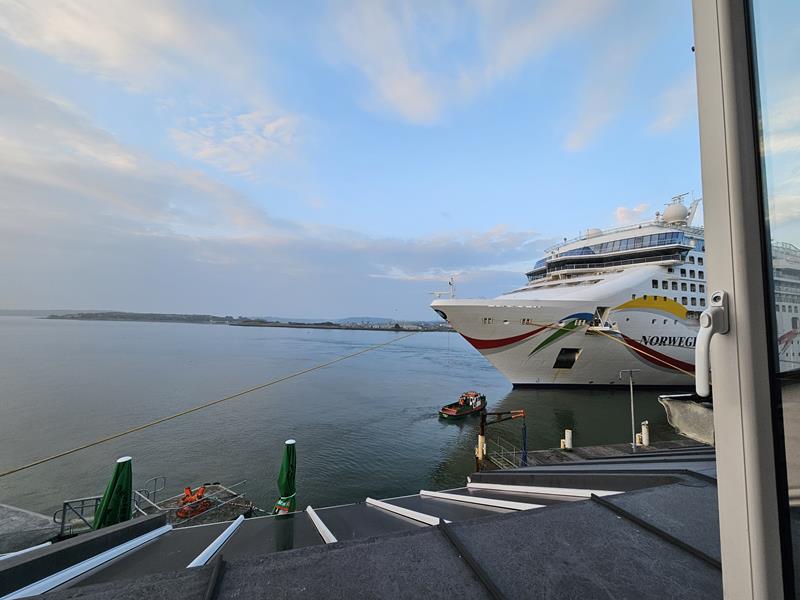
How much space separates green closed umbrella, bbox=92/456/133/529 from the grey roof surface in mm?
4123

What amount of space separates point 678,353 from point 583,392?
5664mm

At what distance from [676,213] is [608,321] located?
14.5 meters

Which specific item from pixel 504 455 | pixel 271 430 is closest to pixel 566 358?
pixel 504 455

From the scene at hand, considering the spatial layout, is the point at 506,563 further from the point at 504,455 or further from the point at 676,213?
the point at 676,213

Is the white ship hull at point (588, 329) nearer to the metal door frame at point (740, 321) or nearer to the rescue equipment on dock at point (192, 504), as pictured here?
the rescue equipment on dock at point (192, 504)

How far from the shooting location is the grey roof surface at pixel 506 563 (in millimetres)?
1148

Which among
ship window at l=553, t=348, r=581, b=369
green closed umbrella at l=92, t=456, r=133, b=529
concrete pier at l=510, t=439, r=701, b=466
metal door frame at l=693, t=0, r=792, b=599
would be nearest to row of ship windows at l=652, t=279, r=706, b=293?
ship window at l=553, t=348, r=581, b=369

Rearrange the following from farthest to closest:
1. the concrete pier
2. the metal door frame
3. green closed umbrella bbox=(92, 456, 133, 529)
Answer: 1. the concrete pier
2. green closed umbrella bbox=(92, 456, 133, 529)
3. the metal door frame

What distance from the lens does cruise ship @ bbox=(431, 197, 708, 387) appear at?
18156 millimetres

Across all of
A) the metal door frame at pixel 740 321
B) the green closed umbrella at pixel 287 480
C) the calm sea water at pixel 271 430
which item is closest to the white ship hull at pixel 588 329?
the calm sea water at pixel 271 430

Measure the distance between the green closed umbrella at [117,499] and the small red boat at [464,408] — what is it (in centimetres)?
1527

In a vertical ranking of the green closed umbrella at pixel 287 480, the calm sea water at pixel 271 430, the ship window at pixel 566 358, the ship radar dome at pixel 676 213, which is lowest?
the calm sea water at pixel 271 430

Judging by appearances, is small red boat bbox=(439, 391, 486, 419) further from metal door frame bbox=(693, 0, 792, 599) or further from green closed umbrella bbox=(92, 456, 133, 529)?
metal door frame bbox=(693, 0, 792, 599)

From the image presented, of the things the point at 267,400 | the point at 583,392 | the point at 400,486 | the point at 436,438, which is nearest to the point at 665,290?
the point at 583,392
